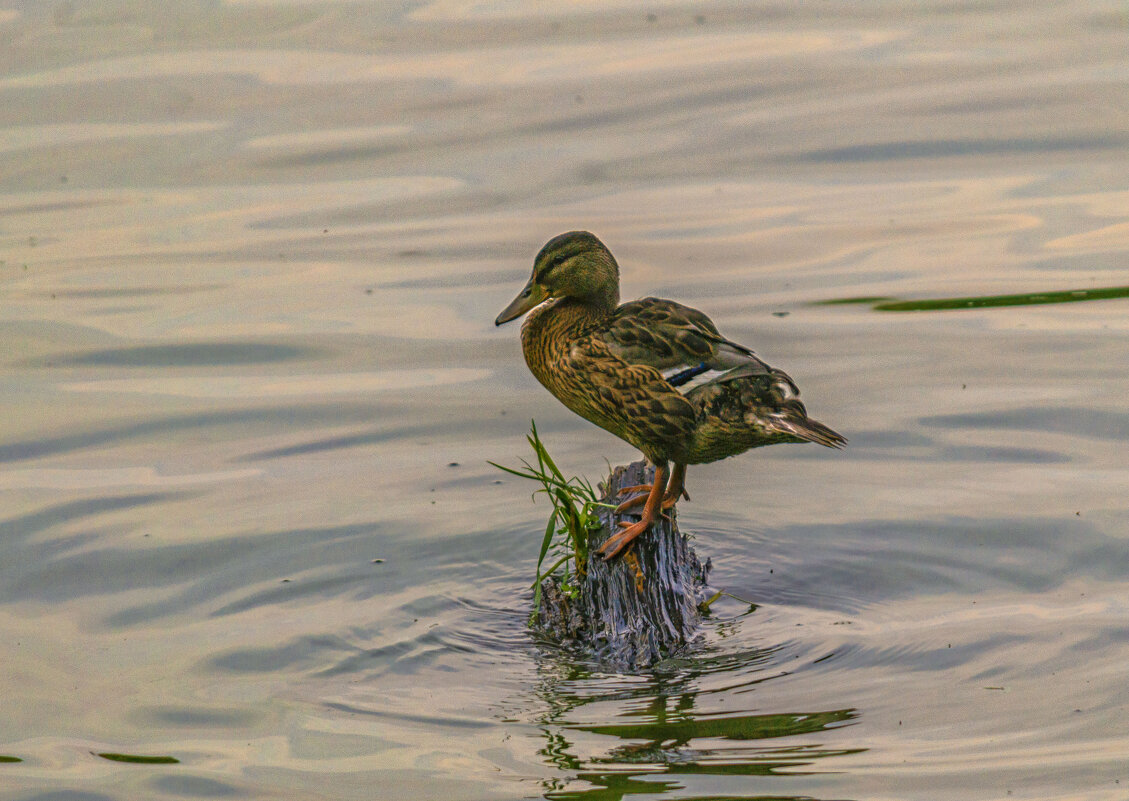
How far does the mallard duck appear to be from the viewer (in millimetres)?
5562

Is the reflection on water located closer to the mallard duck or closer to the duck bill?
the mallard duck

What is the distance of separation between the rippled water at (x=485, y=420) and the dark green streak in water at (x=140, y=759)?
35 mm

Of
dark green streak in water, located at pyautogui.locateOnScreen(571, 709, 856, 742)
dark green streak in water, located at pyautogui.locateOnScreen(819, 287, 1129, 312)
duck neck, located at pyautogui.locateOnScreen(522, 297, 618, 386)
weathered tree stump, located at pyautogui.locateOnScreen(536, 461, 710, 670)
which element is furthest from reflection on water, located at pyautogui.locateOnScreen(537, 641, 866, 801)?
dark green streak in water, located at pyautogui.locateOnScreen(819, 287, 1129, 312)

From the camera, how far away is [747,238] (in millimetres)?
10312

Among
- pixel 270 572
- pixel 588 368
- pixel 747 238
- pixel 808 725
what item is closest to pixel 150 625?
pixel 270 572

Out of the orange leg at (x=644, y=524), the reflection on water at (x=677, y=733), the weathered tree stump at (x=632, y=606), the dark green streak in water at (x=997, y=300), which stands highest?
the dark green streak in water at (x=997, y=300)

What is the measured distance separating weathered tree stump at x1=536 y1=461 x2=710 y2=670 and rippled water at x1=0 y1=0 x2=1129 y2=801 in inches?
5.7

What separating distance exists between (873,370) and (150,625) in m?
4.14

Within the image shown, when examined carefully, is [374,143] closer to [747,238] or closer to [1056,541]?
[747,238]

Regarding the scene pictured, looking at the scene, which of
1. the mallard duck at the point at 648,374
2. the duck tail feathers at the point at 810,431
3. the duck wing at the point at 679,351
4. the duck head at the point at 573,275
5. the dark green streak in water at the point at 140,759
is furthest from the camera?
the duck head at the point at 573,275

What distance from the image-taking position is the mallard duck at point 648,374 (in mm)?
5562

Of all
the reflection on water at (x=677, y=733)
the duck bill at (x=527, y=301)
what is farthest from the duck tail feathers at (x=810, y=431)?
the duck bill at (x=527, y=301)

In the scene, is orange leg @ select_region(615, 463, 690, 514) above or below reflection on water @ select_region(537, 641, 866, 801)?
above

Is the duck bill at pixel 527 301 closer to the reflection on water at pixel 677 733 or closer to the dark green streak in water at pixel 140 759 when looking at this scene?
the reflection on water at pixel 677 733
